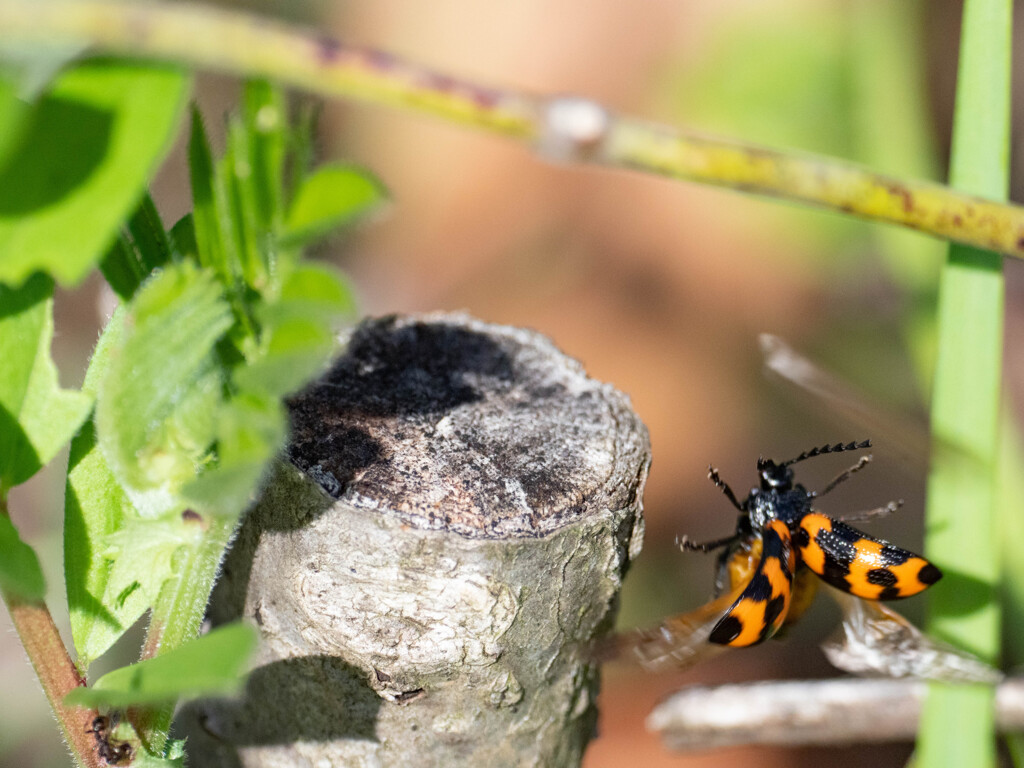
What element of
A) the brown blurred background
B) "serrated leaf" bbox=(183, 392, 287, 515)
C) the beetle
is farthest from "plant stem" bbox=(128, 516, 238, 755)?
the brown blurred background

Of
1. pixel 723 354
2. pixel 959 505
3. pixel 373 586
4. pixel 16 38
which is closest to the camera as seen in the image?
pixel 16 38

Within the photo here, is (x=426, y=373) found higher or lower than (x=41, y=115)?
lower

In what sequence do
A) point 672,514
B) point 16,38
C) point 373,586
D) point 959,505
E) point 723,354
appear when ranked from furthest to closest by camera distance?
point 723,354, point 672,514, point 959,505, point 373,586, point 16,38

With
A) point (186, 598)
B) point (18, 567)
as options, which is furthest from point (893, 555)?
point (18, 567)

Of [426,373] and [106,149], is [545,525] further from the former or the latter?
[106,149]

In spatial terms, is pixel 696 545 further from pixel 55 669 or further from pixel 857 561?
pixel 55 669

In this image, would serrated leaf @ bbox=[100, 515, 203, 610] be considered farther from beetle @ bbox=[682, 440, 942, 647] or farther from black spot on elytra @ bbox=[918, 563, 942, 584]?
black spot on elytra @ bbox=[918, 563, 942, 584]

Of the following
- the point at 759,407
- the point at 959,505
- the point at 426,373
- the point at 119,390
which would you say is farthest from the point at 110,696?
the point at 759,407
